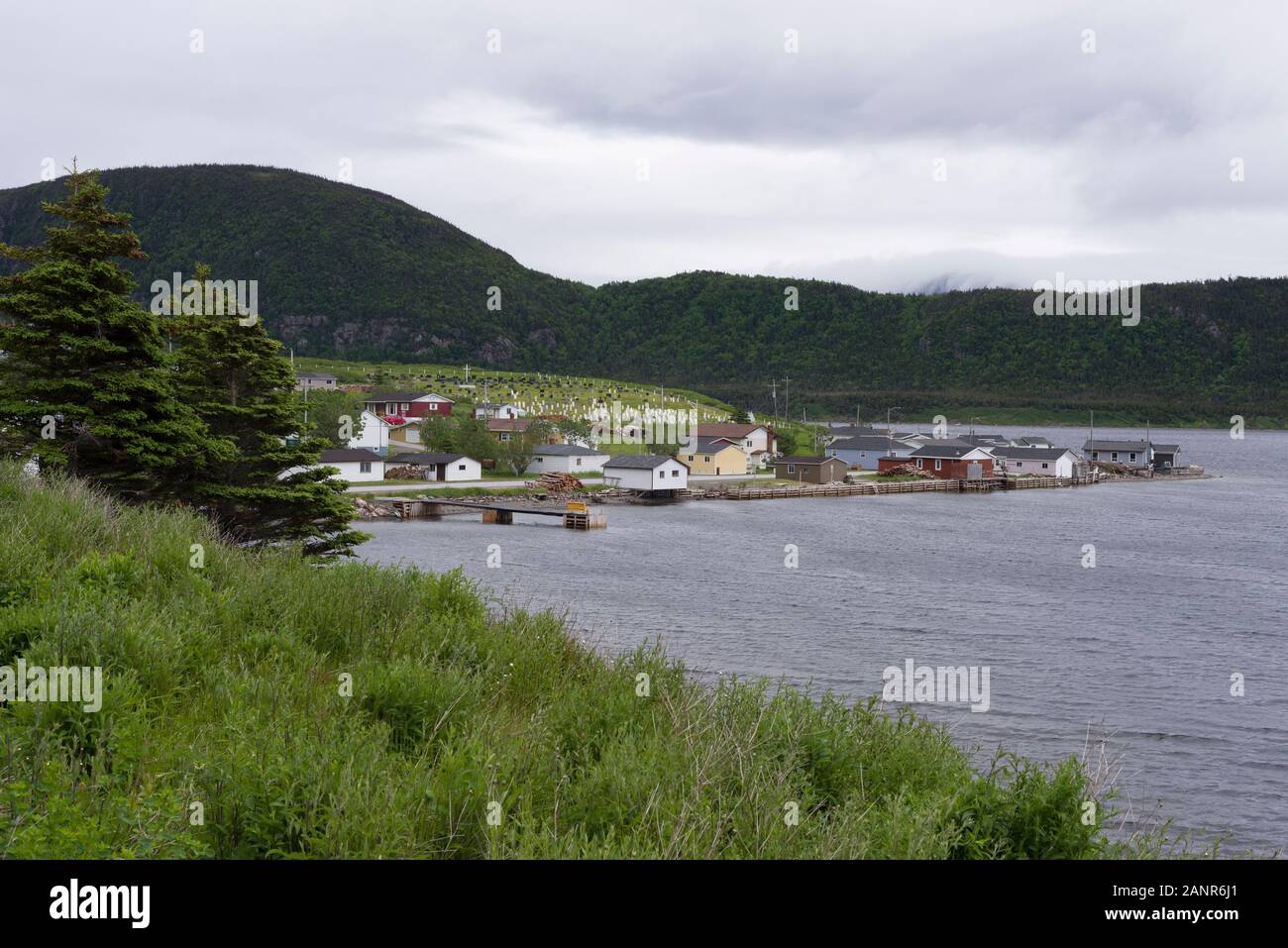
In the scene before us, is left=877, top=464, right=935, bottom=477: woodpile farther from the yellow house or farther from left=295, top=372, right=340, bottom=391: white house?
left=295, top=372, right=340, bottom=391: white house

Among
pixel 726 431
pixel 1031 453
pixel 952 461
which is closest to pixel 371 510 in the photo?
pixel 726 431

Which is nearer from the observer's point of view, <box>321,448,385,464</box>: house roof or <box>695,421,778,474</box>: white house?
<box>321,448,385,464</box>: house roof

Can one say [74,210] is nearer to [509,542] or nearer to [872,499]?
[509,542]

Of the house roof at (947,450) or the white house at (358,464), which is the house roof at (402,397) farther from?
the house roof at (947,450)

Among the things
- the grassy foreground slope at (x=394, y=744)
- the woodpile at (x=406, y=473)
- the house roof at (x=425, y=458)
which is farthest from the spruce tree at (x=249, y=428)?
the woodpile at (x=406, y=473)

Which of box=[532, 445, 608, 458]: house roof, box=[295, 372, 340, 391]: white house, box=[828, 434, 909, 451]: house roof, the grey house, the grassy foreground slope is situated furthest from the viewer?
the grey house

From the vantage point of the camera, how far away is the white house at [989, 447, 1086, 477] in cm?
10644

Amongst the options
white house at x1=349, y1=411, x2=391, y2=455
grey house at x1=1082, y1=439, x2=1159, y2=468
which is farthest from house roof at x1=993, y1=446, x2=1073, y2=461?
white house at x1=349, y1=411, x2=391, y2=455

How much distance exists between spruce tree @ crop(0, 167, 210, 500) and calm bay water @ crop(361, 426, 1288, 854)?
6.85 meters

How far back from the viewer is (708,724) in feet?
27.3

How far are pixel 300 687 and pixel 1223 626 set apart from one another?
1391 inches

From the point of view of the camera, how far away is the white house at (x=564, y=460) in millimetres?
86875

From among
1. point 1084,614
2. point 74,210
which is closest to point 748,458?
point 1084,614
